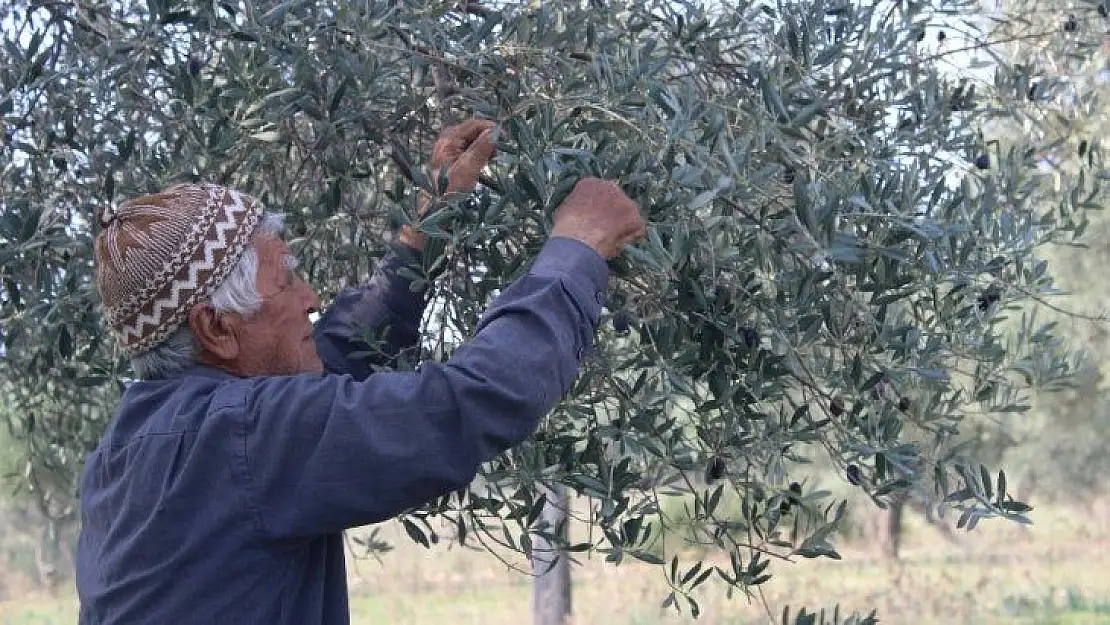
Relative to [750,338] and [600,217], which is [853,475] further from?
[600,217]

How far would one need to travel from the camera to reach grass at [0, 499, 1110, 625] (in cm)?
1432

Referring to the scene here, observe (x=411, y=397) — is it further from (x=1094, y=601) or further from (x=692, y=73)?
(x=1094, y=601)

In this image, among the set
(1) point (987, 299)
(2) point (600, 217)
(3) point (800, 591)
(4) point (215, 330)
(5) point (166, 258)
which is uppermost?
(3) point (800, 591)

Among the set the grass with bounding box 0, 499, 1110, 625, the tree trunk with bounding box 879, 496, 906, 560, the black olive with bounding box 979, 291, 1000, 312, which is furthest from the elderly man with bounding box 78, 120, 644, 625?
the tree trunk with bounding box 879, 496, 906, 560

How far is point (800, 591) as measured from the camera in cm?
1605

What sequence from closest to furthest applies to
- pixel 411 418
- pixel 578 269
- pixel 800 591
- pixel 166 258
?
pixel 411 418 → pixel 578 269 → pixel 166 258 → pixel 800 591

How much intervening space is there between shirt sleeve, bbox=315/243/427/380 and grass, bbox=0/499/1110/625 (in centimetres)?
883

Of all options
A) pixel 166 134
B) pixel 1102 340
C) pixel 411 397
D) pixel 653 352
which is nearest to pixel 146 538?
pixel 411 397

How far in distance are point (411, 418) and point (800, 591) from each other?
47.6 ft

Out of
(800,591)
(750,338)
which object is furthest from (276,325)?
(800,591)

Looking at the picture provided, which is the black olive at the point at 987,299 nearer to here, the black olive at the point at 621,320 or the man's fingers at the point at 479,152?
the black olive at the point at 621,320

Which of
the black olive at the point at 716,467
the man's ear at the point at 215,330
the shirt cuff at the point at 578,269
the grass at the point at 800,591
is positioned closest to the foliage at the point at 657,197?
the black olive at the point at 716,467

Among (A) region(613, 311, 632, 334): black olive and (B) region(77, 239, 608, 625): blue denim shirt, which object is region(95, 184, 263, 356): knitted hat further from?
(A) region(613, 311, 632, 334): black olive

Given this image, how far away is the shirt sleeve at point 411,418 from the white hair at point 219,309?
0.22 meters
